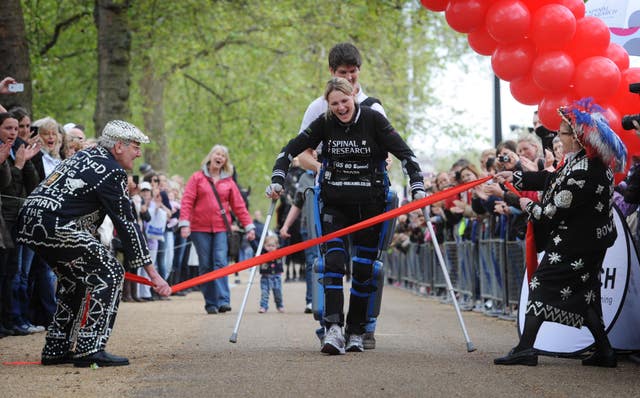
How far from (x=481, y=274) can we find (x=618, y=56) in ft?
19.4

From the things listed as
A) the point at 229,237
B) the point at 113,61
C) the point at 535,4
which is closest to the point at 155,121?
the point at 113,61

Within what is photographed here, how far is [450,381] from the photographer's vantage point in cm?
707

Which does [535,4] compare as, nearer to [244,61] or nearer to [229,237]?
[229,237]

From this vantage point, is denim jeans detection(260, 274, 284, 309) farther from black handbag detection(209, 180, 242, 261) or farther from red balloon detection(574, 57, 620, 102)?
red balloon detection(574, 57, 620, 102)

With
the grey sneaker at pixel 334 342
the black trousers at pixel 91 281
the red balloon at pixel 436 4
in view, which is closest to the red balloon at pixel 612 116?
the red balloon at pixel 436 4

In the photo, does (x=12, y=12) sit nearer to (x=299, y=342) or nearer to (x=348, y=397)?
(x=299, y=342)

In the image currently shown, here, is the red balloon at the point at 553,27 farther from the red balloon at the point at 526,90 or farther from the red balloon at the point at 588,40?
the red balloon at the point at 526,90

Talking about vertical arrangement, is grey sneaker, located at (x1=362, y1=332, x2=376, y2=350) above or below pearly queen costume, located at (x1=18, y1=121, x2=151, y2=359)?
below

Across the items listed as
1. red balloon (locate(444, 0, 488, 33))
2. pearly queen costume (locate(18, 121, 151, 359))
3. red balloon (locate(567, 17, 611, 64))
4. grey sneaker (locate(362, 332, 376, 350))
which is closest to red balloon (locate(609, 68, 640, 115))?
red balloon (locate(567, 17, 611, 64))

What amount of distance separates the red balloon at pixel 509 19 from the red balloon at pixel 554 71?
292 millimetres

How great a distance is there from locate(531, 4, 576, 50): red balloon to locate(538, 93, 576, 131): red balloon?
1.32 feet

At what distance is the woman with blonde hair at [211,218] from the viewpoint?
1512cm

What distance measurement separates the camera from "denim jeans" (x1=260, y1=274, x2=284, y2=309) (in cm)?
1566

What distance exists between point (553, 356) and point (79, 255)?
3.44 meters
